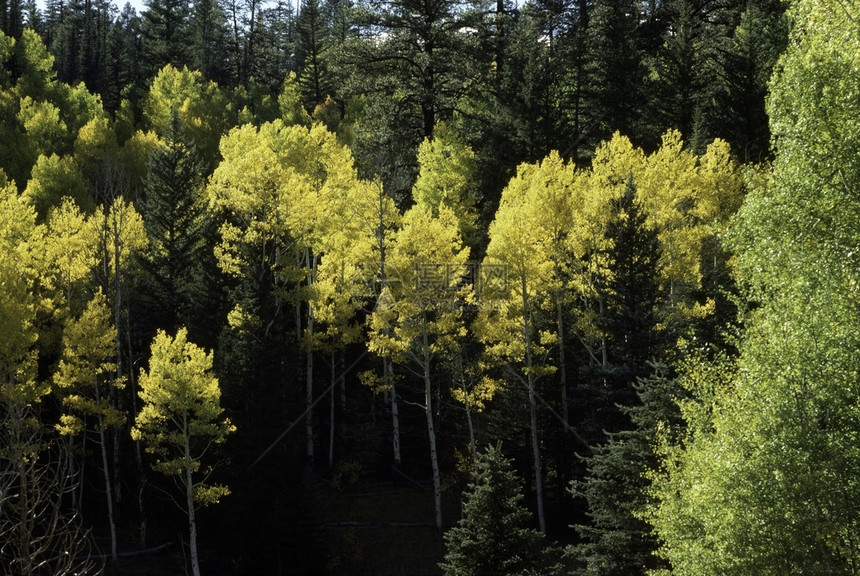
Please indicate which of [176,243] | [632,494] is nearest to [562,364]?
[632,494]

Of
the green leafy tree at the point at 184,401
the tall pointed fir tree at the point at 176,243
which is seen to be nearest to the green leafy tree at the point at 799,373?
the green leafy tree at the point at 184,401

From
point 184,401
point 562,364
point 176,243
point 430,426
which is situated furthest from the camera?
point 176,243

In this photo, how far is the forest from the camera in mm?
12383

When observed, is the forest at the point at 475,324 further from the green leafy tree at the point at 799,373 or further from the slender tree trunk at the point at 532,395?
the slender tree trunk at the point at 532,395

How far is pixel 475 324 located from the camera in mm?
24828

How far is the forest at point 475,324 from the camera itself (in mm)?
12383

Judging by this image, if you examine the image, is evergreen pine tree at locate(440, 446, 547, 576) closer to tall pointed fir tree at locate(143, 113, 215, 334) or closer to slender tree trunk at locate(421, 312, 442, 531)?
slender tree trunk at locate(421, 312, 442, 531)

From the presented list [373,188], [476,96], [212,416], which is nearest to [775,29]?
[476,96]

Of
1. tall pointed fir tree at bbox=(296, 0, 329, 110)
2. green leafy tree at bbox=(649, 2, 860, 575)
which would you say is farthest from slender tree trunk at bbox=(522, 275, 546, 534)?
tall pointed fir tree at bbox=(296, 0, 329, 110)

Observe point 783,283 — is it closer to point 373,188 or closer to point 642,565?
point 642,565

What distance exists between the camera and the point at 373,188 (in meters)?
26.8

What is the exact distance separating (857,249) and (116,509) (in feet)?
74.8

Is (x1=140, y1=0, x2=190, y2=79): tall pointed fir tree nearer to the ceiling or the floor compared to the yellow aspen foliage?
nearer to the ceiling

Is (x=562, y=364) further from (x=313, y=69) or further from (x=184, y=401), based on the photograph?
(x=313, y=69)
